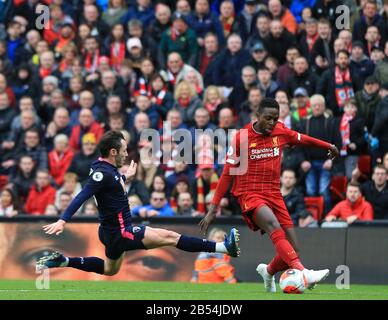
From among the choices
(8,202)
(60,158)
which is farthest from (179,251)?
(60,158)

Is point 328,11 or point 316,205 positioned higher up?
point 328,11

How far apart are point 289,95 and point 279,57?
118 centimetres

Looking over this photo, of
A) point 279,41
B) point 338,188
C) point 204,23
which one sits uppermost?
point 204,23

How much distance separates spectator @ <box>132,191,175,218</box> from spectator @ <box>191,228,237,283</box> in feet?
3.39

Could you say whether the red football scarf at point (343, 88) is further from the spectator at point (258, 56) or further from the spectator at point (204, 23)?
the spectator at point (204, 23)

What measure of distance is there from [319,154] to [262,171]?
5.10m

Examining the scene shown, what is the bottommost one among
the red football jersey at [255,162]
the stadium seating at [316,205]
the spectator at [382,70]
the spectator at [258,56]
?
the stadium seating at [316,205]

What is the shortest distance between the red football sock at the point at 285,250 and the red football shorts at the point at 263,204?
363 mm

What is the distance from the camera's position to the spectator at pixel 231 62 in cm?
2119

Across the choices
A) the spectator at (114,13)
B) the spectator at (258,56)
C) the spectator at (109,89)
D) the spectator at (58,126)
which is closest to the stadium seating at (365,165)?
the spectator at (258,56)

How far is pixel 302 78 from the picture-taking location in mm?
20203

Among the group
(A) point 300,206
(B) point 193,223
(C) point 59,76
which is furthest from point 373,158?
(C) point 59,76

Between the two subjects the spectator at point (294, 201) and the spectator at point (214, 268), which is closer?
the spectator at point (214, 268)

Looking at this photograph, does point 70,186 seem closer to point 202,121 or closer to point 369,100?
point 202,121
